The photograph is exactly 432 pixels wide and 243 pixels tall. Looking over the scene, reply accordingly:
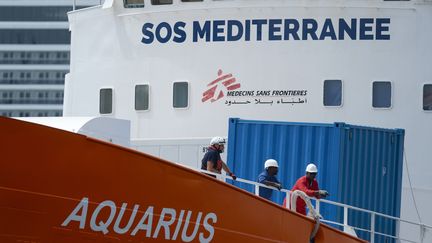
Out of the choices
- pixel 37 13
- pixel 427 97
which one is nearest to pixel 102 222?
pixel 427 97

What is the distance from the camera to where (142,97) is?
17.1 metres

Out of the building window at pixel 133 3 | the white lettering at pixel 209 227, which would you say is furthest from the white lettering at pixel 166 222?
the building window at pixel 133 3

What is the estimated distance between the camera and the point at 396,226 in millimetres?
14820

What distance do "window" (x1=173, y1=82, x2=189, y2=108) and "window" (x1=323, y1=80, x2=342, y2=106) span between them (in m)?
2.29

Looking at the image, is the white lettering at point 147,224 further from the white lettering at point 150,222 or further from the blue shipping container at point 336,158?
the blue shipping container at point 336,158

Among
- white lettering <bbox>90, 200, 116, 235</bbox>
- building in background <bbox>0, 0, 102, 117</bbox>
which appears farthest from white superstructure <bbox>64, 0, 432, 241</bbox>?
building in background <bbox>0, 0, 102, 117</bbox>

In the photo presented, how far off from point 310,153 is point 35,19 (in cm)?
4482

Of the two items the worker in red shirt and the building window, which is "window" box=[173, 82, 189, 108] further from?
the worker in red shirt

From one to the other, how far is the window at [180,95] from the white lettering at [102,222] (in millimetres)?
7362

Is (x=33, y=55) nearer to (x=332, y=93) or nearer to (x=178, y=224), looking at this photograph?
(x=332, y=93)

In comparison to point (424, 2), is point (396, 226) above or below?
below

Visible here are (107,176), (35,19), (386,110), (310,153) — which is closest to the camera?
(107,176)

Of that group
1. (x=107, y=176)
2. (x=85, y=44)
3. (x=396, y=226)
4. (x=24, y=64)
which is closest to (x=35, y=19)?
(x=24, y=64)

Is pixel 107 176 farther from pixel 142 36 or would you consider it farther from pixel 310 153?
pixel 142 36
